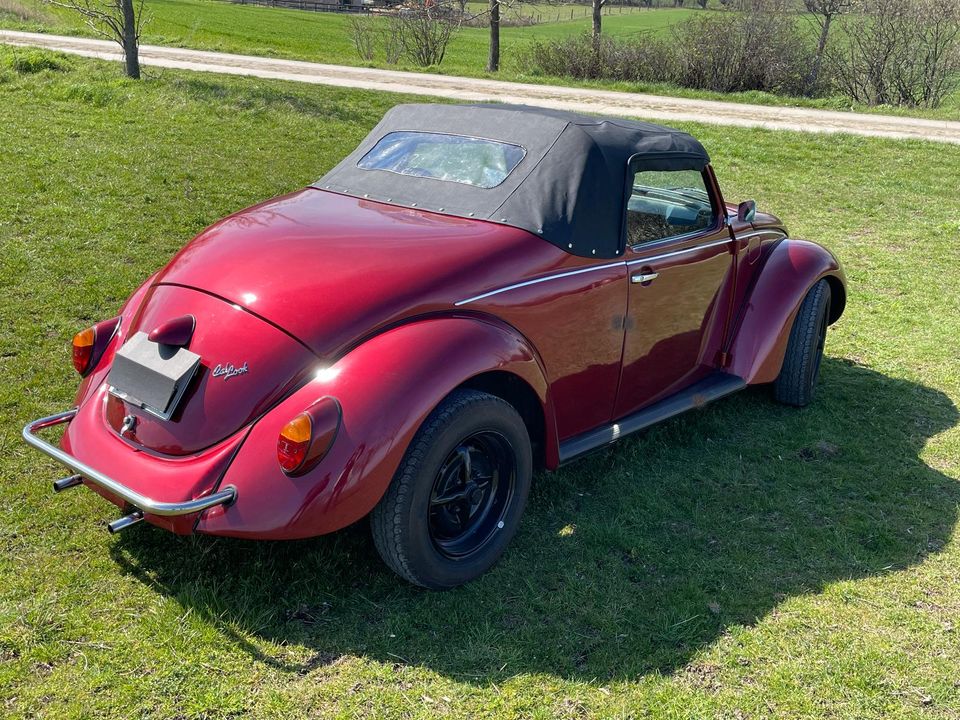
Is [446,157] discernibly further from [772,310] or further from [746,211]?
[772,310]

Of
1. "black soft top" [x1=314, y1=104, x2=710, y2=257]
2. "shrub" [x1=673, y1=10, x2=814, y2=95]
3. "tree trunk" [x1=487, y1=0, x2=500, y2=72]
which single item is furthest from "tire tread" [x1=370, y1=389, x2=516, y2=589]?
"tree trunk" [x1=487, y1=0, x2=500, y2=72]

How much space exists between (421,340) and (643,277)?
1.40m

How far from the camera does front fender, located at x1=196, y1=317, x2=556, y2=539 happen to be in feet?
9.87

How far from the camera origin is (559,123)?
4215 millimetres

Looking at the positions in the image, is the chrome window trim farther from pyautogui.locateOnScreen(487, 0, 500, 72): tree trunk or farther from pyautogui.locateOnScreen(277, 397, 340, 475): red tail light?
pyautogui.locateOnScreen(487, 0, 500, 72): tree trunk

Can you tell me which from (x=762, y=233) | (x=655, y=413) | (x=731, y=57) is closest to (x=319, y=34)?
(x=731, y=57)

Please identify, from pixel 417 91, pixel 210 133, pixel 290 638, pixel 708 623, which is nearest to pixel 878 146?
pixel 417 91

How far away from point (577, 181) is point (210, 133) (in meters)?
7.74

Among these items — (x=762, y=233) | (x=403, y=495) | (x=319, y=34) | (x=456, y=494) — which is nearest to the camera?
(x=403, y=495)

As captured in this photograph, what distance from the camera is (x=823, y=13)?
20750mm

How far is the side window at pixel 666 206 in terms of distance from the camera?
4.30 m

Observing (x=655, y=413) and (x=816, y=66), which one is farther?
(x=816, y=66)

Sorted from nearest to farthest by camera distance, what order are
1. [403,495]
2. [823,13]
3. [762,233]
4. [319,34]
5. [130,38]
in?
[403,495]
[762,233]
[130,38]
[823,13]
[319,34]

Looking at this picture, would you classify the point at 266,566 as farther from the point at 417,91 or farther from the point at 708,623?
the point at 417,91
